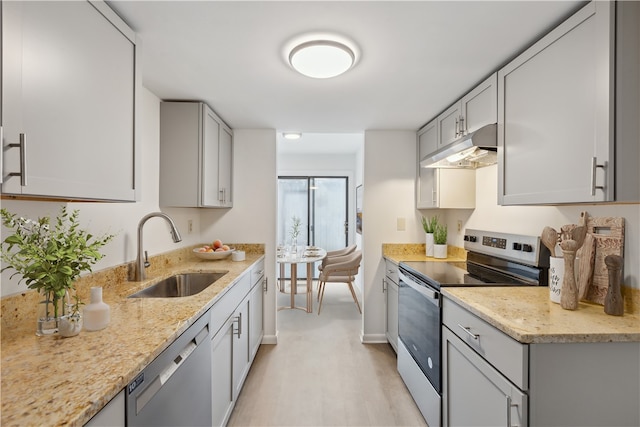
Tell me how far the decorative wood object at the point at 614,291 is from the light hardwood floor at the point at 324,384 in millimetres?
1329

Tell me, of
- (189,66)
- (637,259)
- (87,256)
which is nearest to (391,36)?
(189,66)

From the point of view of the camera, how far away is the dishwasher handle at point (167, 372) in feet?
3.13

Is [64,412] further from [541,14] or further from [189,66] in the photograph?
[541,14]

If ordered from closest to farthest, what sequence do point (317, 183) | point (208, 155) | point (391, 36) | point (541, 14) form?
point (541, 14) → point (391, 36) → point (208, 155) → point (317, 183)

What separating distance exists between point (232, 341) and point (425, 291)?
50.6 inches

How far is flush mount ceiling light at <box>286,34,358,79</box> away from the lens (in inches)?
61.0

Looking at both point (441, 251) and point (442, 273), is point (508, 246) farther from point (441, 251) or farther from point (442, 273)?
point (441, 251)

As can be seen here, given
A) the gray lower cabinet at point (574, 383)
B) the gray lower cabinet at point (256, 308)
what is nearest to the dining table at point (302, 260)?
the gray lower cabinet at point (256, 308)

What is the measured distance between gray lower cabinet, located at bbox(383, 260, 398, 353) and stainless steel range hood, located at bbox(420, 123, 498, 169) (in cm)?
103

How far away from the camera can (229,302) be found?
1966mm

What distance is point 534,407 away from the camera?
3.75 ft

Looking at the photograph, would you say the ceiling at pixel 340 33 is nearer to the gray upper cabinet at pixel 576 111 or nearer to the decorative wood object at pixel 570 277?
the gray upper cabinet at pixel 576 111

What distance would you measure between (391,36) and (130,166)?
137cm

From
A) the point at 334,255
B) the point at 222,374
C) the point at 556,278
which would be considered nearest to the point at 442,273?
the point at 556,278
